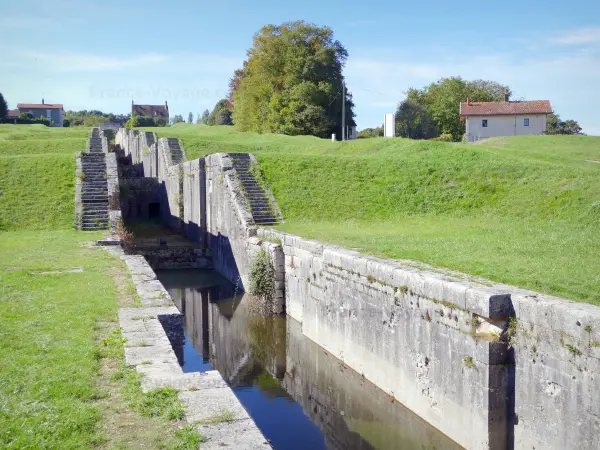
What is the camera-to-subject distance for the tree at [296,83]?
138 ft

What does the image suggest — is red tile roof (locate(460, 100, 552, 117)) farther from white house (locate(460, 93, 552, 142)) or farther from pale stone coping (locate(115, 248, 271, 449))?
pale stone coping (locate(115, 248, 271, 449))

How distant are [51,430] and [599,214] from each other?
12.8 m

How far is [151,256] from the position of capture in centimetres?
2116

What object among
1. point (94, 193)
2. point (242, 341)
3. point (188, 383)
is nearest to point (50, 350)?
point (188, 383)

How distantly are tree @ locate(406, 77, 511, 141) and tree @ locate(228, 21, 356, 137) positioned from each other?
44.3 feet

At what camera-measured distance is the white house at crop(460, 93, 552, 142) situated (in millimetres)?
47625

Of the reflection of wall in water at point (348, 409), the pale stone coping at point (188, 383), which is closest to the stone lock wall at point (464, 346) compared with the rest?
the reflection of wall in water at point (348, 409)

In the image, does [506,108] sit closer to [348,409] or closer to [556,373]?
[348,409]

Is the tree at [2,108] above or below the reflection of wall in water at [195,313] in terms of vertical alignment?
above

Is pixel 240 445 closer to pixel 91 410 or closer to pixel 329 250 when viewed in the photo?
pixel 91 410

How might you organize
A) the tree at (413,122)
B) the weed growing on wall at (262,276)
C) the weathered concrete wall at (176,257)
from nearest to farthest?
the weed growing on wall at (262,276) < the weathered concrete wall at (176,257) < the tree at (413,122)

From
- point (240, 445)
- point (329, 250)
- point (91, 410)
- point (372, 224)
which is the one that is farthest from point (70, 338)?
point (372, 224)

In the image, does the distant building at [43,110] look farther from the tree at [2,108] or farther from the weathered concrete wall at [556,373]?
the weathered concrete wall at [556,373]

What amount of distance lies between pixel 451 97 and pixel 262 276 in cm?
4653
